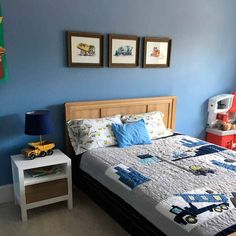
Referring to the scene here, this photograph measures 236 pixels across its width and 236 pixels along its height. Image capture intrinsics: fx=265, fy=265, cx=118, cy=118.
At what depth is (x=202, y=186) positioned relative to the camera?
6.33 feet

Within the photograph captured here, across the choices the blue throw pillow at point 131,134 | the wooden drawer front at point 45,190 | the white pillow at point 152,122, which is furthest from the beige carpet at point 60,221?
the white pillow at point 152,122

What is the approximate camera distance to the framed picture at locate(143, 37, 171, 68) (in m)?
3.26

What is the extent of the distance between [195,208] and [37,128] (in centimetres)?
155

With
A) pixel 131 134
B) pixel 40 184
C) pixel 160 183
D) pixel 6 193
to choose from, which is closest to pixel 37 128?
pixel 40 184

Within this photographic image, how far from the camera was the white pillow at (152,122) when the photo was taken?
3.06 meters

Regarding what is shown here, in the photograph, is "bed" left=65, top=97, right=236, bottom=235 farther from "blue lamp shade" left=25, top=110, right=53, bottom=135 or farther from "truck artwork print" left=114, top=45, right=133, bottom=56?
"truck artwork print" left=114, top=45, right=133, bottom=56

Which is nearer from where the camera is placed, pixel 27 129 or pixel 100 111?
pixel 27 129

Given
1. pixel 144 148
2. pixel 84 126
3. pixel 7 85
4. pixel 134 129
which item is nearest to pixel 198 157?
pixel 144 148

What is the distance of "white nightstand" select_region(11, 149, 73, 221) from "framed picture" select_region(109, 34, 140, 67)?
127cm

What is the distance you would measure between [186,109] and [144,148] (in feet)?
4.45

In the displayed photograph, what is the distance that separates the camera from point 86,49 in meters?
2.86

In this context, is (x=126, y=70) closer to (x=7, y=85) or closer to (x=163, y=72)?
(x=163, y=72)

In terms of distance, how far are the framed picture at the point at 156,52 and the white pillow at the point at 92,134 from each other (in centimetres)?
101

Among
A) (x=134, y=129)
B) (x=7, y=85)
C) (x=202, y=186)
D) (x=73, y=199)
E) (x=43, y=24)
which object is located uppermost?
(x=43, y=24)
